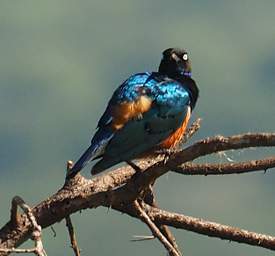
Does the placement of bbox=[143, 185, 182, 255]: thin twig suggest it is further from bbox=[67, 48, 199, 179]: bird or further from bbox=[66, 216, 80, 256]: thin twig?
bbox=[66, 216, 80, 256]: thin twig

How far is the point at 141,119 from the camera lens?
32.0 ft

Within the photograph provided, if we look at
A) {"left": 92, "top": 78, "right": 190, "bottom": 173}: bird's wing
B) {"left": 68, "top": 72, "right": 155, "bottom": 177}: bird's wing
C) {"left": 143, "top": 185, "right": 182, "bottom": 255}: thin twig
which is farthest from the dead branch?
{"left": 68, "top": 72, "right": 155, "bottom": 177}: bird's wing

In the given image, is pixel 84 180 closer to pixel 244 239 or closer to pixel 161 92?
pixel 244 239

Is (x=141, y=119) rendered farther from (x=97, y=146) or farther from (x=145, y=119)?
(x=97, y=146)

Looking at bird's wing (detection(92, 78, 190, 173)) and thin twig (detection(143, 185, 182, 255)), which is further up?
bird's wing (detection(92, 78, 190, 173))

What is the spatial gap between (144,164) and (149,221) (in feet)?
6.46

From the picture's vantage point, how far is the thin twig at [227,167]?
8016 mm

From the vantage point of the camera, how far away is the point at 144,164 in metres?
9.41

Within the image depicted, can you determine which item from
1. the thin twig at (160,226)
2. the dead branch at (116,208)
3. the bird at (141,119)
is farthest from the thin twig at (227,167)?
the bird at (141,119)

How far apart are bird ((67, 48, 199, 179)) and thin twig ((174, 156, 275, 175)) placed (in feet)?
2.63

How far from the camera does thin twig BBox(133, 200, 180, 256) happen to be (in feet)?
23.6

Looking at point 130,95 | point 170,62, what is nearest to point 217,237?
point 130,95

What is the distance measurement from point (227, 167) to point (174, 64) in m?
2.89

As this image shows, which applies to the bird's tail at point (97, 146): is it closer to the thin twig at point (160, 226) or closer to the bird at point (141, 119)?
the bird at point (141, 119)
